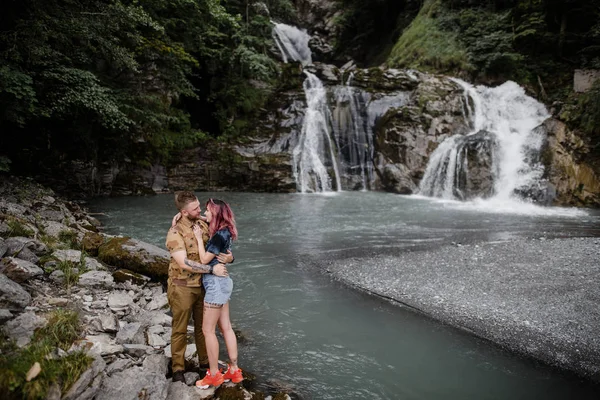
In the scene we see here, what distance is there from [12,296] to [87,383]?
138 centimetres

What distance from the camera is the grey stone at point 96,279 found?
4.80m

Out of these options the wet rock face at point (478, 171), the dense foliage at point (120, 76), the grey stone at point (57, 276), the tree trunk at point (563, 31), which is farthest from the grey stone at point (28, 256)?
the tree trunk at point (563, 31)

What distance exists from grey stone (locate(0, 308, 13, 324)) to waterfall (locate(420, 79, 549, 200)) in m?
16.7

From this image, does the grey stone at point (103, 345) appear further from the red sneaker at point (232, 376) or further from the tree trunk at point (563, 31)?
the tree trunk at point (563, 31)

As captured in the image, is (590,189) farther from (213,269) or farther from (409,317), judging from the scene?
(213,269)

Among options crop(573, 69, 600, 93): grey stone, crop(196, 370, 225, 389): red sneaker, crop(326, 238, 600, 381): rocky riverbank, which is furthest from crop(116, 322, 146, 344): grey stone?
crop(573, 69, 600, 93): grey stone

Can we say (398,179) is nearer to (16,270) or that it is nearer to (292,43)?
(16,270)

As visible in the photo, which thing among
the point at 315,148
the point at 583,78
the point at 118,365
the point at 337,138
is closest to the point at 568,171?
the point at 583,78

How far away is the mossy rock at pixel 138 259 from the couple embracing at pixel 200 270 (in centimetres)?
261

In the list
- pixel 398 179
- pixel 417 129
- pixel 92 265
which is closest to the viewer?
pixel 92 265

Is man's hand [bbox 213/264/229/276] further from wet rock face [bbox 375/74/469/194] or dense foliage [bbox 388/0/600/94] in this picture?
dense foliage [bbox 388/0/600/94]

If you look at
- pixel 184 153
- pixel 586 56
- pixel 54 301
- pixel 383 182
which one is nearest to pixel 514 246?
pixel 54 301

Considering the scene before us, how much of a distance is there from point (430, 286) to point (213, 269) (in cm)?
426

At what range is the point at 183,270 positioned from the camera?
11.0 feet
